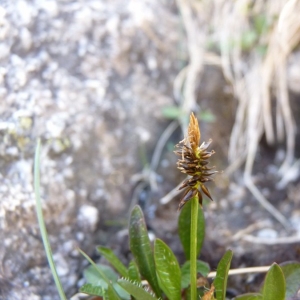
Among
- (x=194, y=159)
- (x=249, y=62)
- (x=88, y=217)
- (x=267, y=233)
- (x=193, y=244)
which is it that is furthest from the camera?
(x=249, y=62)

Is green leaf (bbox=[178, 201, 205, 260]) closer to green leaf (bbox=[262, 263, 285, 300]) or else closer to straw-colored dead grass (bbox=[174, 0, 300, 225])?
green leaf (bbox=[262, 263, 285, 300])

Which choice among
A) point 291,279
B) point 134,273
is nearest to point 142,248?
point 134,273

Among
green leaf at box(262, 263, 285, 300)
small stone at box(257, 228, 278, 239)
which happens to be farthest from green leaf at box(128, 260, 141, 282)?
small stone at box(257, 228, 278, 239)

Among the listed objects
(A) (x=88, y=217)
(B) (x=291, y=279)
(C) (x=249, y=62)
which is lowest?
(B) (x=291, y=279)

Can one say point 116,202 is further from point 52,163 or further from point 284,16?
point 284,16

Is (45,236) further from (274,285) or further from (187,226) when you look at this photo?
(274,285)

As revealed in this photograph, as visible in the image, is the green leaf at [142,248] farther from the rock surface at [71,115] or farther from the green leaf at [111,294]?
the rock surface at [71,115]

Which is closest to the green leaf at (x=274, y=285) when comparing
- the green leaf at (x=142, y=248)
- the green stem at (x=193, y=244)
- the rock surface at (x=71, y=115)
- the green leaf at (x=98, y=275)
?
the green stem at (x=193, y=244)

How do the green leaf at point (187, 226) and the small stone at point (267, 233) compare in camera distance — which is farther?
the small stone at point (267, 233)
